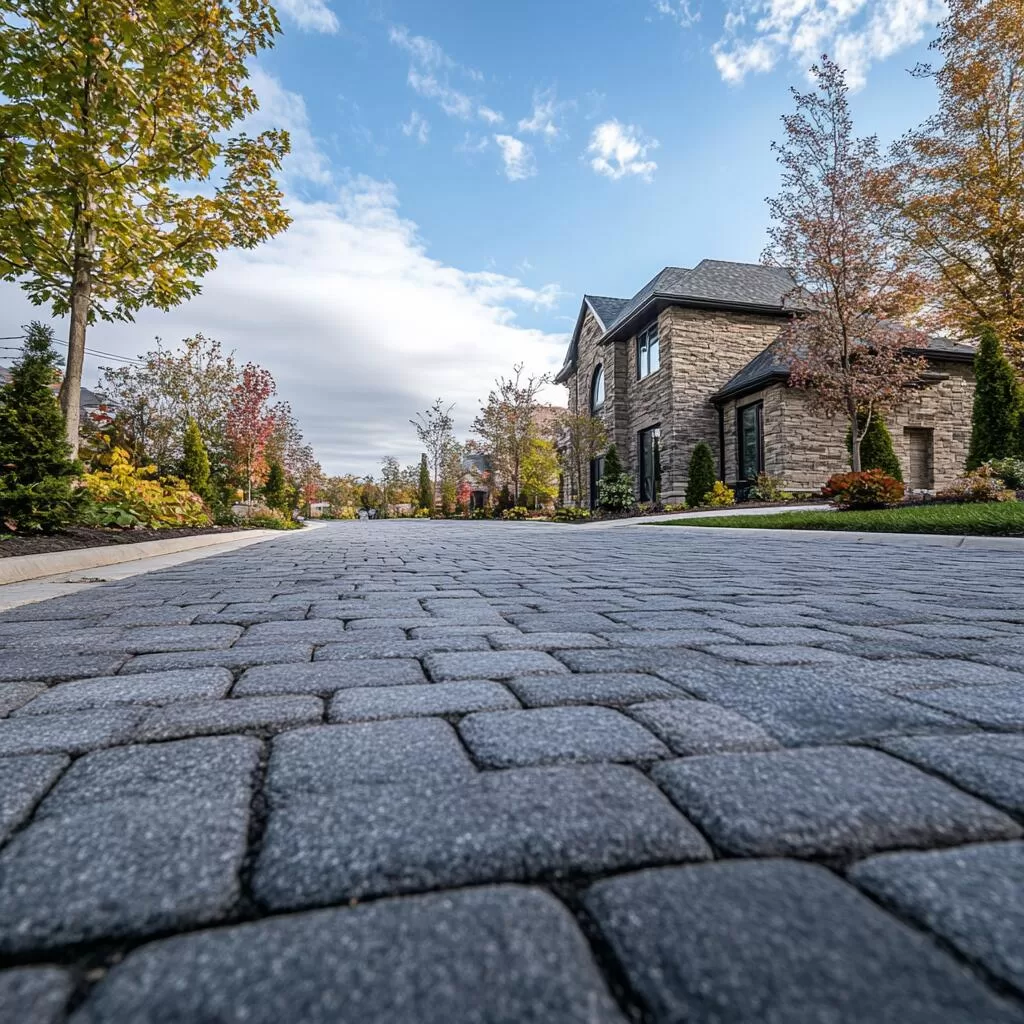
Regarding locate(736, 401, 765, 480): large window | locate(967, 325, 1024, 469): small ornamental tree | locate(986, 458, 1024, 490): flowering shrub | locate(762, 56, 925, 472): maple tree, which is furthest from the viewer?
locate(736, 401, 765, 480): large window

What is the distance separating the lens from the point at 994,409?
11422mm

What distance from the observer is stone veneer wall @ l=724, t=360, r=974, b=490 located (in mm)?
15094

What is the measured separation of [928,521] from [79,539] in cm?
959

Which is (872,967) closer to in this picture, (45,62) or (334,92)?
(45,62)

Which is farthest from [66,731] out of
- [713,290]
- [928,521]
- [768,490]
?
[713,290]

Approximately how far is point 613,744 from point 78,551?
17.7 ft

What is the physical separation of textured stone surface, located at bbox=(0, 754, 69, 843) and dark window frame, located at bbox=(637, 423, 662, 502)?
60.1 ft

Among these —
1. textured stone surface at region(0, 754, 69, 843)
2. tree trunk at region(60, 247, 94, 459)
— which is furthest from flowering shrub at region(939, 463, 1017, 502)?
tree trunk at region(60, 247, 94, 459)

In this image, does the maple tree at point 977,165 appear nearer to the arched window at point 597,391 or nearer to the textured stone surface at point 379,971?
the arched window at point 597,391

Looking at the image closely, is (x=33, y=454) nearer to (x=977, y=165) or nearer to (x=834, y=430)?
(x=834, y=430)

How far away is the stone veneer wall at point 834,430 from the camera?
1509 centimetres

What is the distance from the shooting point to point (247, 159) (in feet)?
24.1

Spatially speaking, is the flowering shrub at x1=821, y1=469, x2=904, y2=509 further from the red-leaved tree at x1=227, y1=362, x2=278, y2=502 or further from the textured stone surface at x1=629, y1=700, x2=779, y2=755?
the red-leaved tree at x1=227, y1=362, x2=278, y2=502

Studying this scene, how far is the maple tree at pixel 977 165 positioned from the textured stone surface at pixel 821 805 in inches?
700
